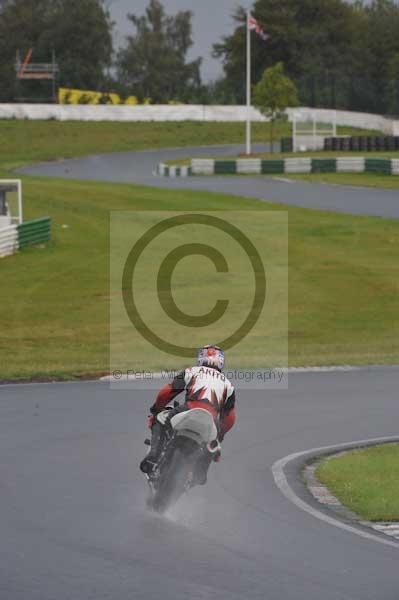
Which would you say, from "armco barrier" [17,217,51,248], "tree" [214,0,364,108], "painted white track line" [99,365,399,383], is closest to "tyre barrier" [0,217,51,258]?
"armco barrier" [17,217,51,248]

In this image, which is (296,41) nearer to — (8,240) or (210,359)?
(8,240)

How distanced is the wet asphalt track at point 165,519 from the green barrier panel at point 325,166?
37631 millimetres

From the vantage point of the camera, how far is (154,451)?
423 inches

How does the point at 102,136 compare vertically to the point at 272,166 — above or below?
above

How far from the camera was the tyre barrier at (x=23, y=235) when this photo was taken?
3419 centimetres

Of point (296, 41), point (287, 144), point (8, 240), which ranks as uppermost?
point (296, 41)

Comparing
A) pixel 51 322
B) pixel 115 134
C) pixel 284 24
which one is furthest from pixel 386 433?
pixel 284 24

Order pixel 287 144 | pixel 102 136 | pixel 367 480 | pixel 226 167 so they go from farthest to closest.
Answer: pixel 102 136, pixel 287 144, pixel 226 167, pixel 367 480

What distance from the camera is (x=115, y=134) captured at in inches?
3236

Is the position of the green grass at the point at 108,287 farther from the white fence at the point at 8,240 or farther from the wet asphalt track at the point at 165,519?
the wet asphalt track at the point at 165,519

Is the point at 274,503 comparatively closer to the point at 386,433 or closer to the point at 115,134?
the point at 386,433

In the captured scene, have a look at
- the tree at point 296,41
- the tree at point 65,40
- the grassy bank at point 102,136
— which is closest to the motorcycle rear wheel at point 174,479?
the grassy bank at point 102,136

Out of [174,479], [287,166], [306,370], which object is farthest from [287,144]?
[174,479]

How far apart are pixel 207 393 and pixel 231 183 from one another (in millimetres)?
42417
